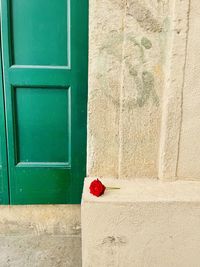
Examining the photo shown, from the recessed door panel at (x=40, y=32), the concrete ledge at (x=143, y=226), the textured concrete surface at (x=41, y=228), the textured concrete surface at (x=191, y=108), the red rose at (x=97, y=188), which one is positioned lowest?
the textured concrete surface at (x=41, y=228)

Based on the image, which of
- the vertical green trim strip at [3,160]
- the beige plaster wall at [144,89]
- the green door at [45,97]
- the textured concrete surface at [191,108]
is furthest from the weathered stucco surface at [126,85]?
the vertical green trim strip at [3,160]

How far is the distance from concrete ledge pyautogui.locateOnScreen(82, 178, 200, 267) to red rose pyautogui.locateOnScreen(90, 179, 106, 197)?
4 centimetres

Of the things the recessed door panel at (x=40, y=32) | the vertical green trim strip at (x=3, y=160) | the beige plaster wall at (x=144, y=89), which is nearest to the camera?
the beige plaster wall at (x=144, y=89)

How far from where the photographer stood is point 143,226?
6.31ft

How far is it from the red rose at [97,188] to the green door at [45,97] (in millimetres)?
569

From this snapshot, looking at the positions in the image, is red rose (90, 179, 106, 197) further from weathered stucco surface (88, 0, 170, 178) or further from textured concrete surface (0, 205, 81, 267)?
textured concrete surface (0, 205, 81, 267)

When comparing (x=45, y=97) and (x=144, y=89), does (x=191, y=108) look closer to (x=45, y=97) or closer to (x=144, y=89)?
(x=144, y=89)

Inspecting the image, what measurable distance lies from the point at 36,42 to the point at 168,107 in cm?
107

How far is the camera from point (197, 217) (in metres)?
1.93

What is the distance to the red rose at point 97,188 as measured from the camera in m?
1.87

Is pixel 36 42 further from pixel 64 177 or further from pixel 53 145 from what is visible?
pixel 64 177

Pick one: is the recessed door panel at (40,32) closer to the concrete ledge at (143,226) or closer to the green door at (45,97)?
the green door at (45,97)

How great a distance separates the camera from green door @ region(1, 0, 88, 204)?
7.20ft

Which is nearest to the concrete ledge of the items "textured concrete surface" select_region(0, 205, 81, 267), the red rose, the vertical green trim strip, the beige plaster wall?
the red rose
